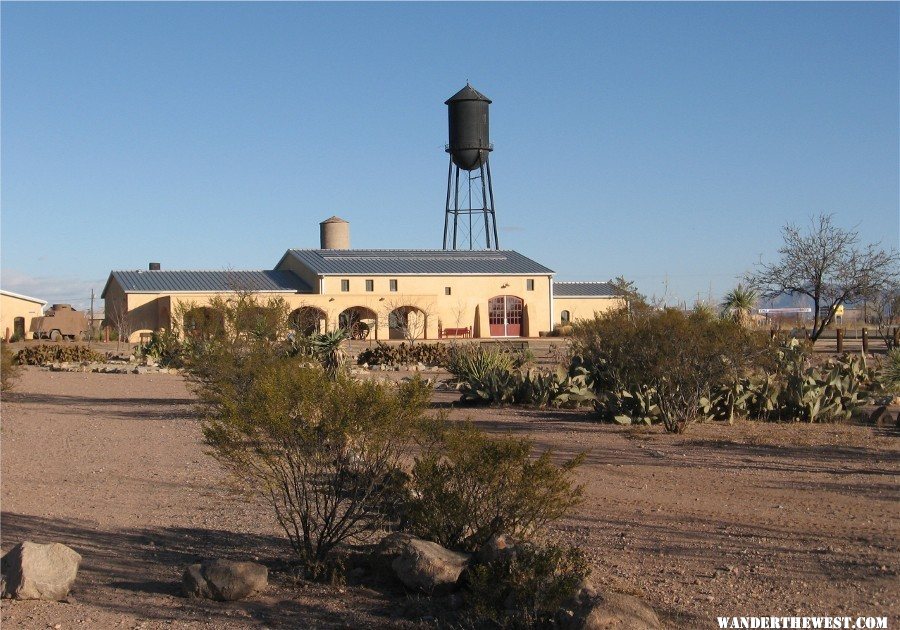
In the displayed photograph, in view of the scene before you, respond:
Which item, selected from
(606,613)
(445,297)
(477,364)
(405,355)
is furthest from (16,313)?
(606,613)

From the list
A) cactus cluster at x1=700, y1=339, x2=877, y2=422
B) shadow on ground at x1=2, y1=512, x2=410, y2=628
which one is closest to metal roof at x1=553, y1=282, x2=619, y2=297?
cactus cluster at x1=700, y1=339, x2=877, y2=422

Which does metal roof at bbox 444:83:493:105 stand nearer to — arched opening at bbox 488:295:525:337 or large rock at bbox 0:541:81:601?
arched opening at bbox 488:295:525:337

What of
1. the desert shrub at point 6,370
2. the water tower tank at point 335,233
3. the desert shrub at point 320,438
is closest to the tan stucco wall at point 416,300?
the water tower tank at point 335,233

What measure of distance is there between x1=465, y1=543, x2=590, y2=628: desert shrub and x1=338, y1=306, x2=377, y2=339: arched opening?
39516 mm

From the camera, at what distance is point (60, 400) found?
2244cm

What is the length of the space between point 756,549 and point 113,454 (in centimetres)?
941

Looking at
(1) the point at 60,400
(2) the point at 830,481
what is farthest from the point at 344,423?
(1) the point at 60,400

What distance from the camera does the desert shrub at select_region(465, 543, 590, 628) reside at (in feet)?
20.5

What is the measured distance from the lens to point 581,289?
61.8 metres

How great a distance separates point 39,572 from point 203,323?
1135 cm

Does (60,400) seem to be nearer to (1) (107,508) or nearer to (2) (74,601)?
(1) (107,508)

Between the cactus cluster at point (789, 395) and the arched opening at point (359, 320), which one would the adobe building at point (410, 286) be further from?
the cactus cluster at point (789, 395)

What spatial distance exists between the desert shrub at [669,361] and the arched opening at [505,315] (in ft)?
119

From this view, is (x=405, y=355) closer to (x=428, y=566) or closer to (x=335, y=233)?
(x=428, y=566)
